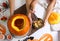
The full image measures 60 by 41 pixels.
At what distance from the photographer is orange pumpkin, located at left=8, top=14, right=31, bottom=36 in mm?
710

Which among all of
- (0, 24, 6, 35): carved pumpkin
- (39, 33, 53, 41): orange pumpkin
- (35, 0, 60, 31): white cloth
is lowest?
(39, 33, 53, 41): orange pumpkin

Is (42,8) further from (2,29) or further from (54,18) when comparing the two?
(2,29)

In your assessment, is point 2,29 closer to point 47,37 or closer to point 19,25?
point 19,25

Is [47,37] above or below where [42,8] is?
below

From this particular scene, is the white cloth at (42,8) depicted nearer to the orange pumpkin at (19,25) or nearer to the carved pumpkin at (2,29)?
the orange pumpkin at (19,25)

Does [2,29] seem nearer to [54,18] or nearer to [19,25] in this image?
[19,25]

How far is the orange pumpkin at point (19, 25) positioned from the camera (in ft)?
2.33

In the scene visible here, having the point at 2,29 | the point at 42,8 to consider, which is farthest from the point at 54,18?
the point at 2,29

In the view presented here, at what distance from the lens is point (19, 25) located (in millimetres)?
712

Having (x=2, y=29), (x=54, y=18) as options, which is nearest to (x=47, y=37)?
(x=54, y=18)

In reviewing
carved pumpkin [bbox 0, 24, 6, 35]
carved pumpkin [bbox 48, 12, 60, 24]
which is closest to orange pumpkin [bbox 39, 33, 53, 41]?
carved pumpkin [bbox 48, 12, 60, 24]

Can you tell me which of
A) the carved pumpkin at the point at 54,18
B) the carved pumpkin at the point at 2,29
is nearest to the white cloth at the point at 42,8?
the carved pumpkin at the point at 54,18

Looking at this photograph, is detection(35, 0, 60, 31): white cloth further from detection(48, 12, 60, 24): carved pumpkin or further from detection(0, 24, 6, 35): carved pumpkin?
detection(0, 24, 6, 35): carved pumpkin

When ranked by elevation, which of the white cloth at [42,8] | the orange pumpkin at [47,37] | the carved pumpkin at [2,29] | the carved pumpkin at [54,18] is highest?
the white cloth at [42,8]
